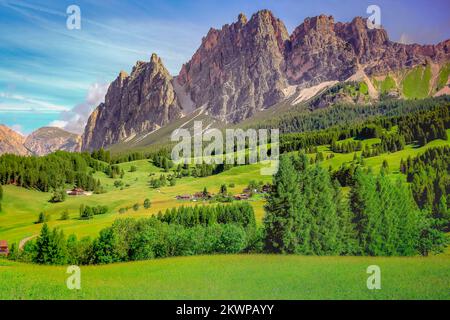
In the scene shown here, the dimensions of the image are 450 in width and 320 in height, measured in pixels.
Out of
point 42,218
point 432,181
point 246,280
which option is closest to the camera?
point 246,280

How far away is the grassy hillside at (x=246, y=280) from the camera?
25547 mm

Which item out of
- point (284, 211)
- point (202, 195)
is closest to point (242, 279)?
point (284, 211)

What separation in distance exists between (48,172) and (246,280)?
354ft

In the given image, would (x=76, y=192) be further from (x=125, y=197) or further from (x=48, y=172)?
(x=125, y=197)

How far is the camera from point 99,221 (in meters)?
86.9

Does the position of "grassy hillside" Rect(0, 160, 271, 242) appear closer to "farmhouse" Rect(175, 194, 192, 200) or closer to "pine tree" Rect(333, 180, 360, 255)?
"farmhouse" Rect(175, 194, 192, 200)

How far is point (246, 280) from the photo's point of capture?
1114 inches

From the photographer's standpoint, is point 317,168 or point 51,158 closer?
point 317,168

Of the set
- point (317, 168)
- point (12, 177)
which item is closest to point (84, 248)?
point (317, 168)

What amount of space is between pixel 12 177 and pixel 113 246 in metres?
79.4

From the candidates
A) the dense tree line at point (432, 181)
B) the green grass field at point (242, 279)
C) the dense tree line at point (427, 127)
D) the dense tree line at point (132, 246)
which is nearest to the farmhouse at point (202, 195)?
the dense tree line at point (432, 181)

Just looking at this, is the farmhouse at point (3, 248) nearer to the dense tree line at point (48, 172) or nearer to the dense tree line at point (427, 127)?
the dense tree line at point (48, 172)

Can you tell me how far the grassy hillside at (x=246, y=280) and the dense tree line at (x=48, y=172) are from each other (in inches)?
3240
